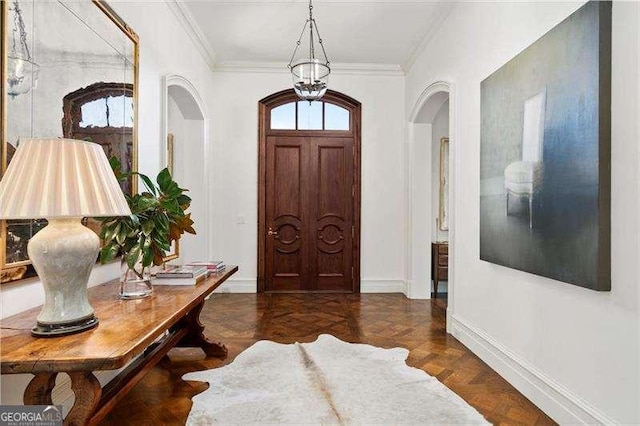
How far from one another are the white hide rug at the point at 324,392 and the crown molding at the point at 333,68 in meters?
4.19

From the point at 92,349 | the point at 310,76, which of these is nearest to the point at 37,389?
the point at 92,349

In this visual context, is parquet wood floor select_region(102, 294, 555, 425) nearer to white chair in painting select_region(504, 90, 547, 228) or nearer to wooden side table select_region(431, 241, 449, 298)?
wooden side table select_region(431, 241, 449, 298)

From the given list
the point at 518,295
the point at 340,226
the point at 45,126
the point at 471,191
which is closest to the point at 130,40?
the point at 45,126

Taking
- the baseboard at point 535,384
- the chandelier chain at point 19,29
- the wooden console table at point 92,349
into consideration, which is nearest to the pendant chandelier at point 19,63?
the chandelier chain at point 19,29

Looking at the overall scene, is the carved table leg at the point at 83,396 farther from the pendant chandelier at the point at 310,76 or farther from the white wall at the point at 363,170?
the white wall at the point at 363,170

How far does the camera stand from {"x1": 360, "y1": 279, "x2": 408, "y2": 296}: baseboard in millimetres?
5988

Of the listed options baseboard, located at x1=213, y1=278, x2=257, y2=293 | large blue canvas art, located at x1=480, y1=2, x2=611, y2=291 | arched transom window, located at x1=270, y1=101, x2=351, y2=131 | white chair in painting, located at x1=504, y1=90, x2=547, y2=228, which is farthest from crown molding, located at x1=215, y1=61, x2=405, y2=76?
white chair in painting, located at x1=504, y1=90, x2=547, y2=228

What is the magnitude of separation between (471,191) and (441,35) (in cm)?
199

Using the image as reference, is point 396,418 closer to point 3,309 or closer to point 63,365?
point 63,365

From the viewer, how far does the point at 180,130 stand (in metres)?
5.64

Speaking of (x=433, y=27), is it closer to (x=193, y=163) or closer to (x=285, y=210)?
(x=285, y=210)

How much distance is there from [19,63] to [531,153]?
9.43ft

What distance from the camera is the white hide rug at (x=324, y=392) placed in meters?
2.25

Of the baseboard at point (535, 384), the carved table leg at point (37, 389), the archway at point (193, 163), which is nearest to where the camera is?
the carved table leg at point (37, 389)
